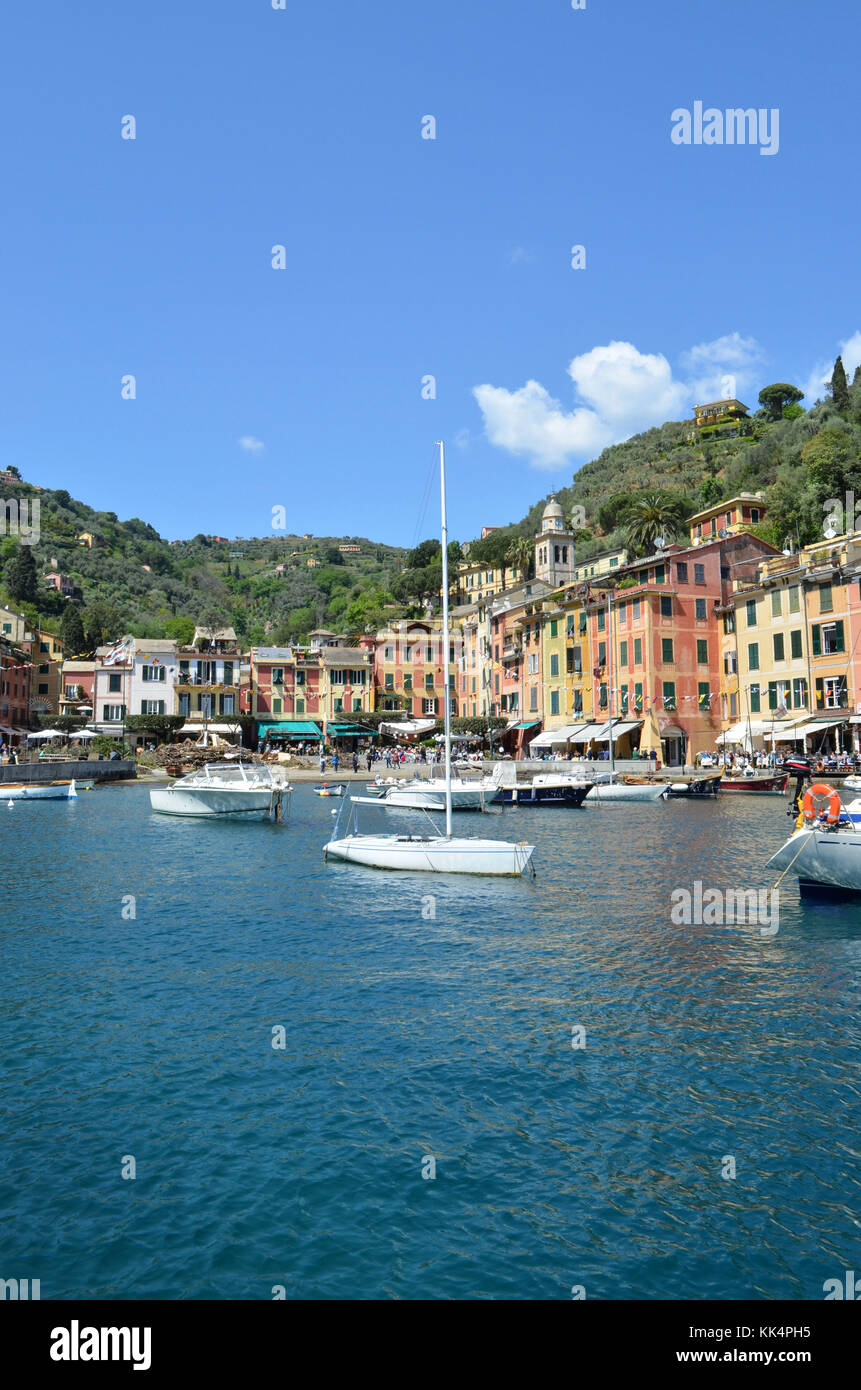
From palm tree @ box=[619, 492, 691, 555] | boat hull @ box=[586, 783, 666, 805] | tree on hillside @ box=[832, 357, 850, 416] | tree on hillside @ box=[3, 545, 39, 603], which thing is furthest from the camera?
tree on hillside @ box=[3, 545, 39, 603]

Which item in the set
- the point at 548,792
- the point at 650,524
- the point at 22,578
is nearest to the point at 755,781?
the point at 548,792

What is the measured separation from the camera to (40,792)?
5728 centimetres

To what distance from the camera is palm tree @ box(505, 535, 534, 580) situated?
113 meters

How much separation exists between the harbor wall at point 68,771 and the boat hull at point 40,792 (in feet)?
16.1

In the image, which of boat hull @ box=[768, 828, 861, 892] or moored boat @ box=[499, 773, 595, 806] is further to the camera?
moored boat @ box=[499, 773, 595, 806]

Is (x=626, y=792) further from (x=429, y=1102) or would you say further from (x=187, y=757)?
(x=429, y=1102)

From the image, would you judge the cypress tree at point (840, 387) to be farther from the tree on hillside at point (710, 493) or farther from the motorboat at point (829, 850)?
the motorboat at point (829, 850)

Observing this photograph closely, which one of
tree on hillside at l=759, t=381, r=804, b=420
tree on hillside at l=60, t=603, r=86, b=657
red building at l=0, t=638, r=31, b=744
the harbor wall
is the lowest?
the harbor wall

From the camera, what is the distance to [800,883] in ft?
77.9

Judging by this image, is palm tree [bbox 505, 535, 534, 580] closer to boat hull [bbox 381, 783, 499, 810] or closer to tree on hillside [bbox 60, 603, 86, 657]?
tree on hillside [bbox 60, 603, 86, 657]

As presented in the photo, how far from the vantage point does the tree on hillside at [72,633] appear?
11006cm

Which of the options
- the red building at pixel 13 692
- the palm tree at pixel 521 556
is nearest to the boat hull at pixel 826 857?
the red building at pixel 13 692

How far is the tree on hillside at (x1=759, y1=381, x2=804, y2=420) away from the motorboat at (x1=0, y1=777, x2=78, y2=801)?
5070 inches

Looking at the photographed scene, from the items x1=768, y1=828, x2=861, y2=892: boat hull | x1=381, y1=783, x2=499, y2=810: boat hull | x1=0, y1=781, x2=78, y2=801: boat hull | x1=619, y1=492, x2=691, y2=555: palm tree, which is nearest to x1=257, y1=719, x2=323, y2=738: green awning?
x1=0, y1=781, x2=78, y2=801: boat hull
